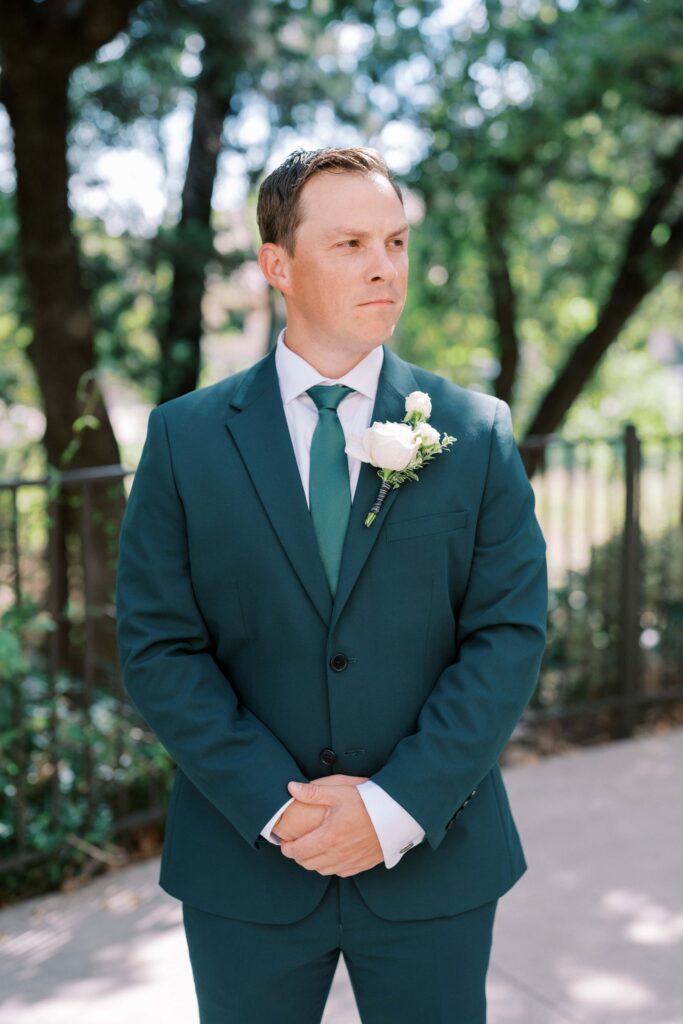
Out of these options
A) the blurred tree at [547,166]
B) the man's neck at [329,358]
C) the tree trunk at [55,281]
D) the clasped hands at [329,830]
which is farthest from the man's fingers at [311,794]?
the blurred tree at [547,166]

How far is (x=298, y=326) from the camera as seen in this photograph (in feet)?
6.27

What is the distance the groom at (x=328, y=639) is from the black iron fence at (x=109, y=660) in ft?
6.59

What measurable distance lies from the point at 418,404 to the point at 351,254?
10.9 inches

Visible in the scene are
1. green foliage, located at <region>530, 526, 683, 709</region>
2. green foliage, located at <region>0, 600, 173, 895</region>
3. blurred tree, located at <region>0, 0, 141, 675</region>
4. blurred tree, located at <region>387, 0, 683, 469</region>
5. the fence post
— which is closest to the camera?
green foliage, located at <region>0, 600, 173, 895</region>

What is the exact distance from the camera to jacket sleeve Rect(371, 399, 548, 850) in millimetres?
1778

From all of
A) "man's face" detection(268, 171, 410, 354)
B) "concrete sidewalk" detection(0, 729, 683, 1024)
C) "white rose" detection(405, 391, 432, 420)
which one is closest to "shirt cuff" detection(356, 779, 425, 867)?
"white rose" detection(405, 391, 432, 420)

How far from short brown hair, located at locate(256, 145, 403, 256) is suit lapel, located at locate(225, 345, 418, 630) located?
266mm

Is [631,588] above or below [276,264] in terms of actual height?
below

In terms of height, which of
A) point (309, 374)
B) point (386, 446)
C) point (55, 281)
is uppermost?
point (55, 281)

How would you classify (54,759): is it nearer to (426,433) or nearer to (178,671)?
(178,671)

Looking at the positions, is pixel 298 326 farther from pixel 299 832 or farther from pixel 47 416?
pixel 47 416

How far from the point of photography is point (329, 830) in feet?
5.72

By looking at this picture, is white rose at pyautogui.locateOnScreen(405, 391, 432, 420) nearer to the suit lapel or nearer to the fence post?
the suit lapel

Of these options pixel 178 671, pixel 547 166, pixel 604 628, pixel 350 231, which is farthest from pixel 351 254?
pixel 547 166
